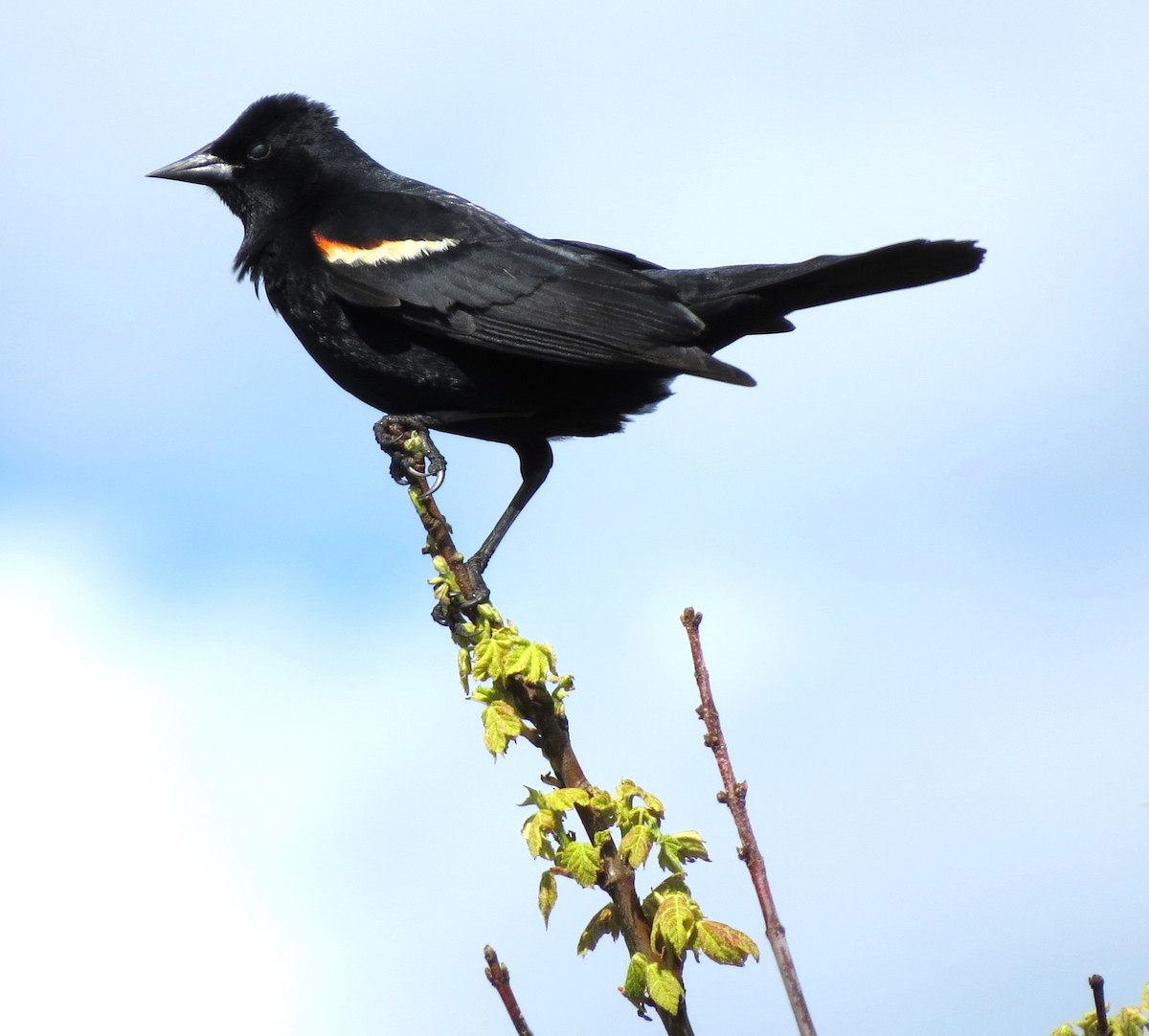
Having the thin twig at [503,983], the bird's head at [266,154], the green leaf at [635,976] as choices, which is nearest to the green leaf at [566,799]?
the green leaf at [635,976]

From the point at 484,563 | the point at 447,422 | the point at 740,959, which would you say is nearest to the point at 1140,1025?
the point at 740,959

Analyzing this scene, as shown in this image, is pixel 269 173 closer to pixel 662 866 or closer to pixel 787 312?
pixel 787 312

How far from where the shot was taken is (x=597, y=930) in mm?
2371

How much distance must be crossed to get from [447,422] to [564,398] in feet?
1.55

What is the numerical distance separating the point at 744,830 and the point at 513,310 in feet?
11.0

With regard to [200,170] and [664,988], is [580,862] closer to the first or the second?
[664,988]

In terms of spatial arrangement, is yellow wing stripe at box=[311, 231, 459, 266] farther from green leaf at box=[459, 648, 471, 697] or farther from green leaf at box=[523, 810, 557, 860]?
green leaf at box=[523, 810, 557, 860]

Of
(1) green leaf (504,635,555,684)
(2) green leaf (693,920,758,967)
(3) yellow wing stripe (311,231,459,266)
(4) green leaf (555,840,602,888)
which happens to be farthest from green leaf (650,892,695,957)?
(3) yellow wing stripe (311,231,459,266)

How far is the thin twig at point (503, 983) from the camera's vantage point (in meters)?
1.77

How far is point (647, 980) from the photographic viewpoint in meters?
2.13

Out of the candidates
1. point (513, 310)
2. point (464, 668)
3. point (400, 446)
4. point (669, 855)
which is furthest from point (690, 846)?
point (513, 310)

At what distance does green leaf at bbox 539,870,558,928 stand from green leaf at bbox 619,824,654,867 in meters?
0.15

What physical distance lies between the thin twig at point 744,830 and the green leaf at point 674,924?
0.31m

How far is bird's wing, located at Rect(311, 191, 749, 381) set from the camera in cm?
487
